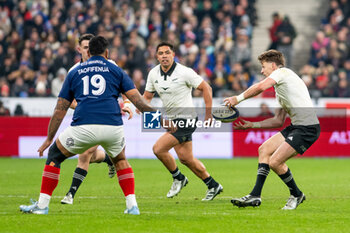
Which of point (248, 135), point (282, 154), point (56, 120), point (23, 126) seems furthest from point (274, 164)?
point (23, 126)

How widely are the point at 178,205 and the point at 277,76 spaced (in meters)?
2.41

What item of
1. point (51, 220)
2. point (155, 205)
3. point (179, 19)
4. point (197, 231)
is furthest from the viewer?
point (179, 19)

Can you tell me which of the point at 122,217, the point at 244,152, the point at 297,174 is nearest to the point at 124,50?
the point at 244,152

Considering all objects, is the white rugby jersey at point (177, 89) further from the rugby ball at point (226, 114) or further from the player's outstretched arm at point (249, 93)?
the player's outstretched arm at point (249, 93)

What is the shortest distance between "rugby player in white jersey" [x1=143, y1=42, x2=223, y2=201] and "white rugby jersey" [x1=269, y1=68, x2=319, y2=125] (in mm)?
1687

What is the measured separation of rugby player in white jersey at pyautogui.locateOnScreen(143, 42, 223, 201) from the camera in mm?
11617

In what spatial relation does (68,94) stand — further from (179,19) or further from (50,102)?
(179,19)

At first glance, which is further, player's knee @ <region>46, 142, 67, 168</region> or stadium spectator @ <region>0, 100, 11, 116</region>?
stadium spectator @ <region>0, 100, 11, 116</region>

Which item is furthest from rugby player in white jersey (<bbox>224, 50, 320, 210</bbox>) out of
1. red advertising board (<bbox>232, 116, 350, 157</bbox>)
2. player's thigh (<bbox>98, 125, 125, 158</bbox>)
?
red advertising board (<bbox>232, 116, 350, 157</bbox>)

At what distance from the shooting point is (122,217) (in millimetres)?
8781

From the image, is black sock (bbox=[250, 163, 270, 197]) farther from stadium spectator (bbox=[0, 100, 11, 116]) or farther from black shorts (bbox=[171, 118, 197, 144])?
stadium spectator (bbox=[0, 100, 11, 116])

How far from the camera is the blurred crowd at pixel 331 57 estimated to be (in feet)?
74.7

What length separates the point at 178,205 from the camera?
10578mm

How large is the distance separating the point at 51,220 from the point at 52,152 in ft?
2.83
